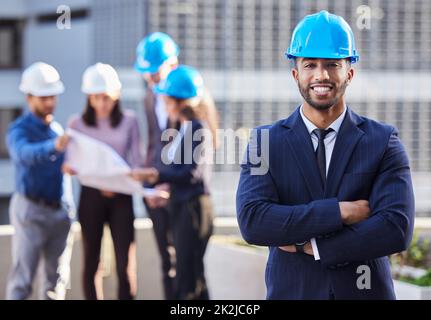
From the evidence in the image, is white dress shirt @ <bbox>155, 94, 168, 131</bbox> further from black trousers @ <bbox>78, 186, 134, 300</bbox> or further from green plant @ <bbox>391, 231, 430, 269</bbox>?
green plant @ <bbox>391, 231, 430, 269</bbox>

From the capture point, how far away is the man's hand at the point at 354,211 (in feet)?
7.84

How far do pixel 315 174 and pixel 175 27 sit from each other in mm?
4156

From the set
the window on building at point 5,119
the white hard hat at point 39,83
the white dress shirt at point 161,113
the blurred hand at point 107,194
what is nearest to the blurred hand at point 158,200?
the blurred hand at point 107,194

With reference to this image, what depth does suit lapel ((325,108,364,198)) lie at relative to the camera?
238cm

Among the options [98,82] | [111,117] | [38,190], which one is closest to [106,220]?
[38,190]

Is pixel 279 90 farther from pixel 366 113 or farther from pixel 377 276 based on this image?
pixel 377 276

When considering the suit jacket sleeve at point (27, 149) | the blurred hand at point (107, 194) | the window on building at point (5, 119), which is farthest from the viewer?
the window on building at point (5, 119)

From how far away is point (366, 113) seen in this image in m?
6.46

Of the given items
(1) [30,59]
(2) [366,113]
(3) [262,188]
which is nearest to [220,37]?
(2) [366,113]

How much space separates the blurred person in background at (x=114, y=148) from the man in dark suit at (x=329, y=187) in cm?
214

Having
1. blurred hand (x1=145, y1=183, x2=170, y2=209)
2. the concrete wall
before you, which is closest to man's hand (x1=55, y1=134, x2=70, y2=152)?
blurred hand (x1=145, y1=183, x2=170, y2=209)

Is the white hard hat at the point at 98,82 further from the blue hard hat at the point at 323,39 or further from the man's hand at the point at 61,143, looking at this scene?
the blue hard hat at the point at 323,39

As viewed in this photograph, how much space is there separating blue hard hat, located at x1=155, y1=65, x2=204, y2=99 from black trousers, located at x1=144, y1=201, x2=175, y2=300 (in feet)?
1.73

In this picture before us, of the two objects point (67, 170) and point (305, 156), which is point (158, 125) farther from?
point (305, 156)
